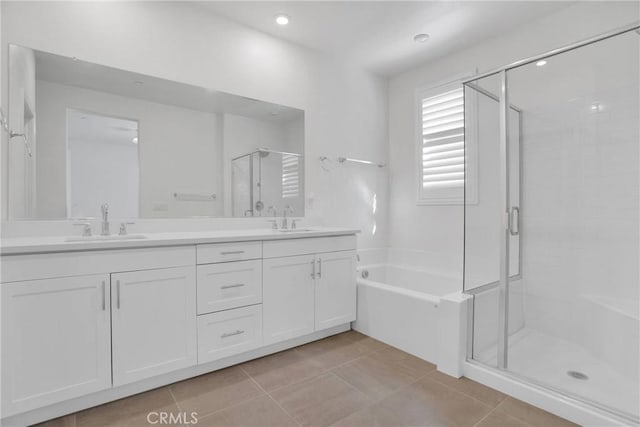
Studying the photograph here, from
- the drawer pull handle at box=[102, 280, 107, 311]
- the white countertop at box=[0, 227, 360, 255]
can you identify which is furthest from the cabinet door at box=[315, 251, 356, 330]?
the drawer pull handle at box=[102, 280, 107, 311]

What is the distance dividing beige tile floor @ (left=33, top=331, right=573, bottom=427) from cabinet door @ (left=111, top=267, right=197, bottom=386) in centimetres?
17

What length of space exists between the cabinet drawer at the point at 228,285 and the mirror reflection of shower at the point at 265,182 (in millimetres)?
690

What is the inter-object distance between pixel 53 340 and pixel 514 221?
2514 mm

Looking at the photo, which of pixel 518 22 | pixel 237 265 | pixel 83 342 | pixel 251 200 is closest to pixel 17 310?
pixel 83 342

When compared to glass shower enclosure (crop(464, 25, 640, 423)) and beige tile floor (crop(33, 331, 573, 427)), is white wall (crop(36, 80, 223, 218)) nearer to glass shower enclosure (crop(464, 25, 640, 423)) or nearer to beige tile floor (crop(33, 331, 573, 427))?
beige tile floor (crop(33, 331, 573, 427))

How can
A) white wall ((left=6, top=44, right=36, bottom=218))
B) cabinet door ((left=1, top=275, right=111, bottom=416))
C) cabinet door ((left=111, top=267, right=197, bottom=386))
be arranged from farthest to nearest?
white wall ((left=6, top=44, right=36, bottom=218))
cabinet door ((left=111, top=267, right=197, bottom=386))
cabinet door ((left=1, top=275, right=111, bottom=416))

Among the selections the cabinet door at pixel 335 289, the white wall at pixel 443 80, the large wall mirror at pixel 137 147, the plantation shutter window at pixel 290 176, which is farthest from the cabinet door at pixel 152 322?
the white wall at pixel 443 80

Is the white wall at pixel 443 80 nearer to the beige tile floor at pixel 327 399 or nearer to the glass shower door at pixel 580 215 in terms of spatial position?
the glass shower door at pixel 580 215

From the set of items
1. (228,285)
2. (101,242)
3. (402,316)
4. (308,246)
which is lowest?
(402,316)

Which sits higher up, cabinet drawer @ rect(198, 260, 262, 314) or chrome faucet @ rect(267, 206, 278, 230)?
chrome faucet @ rect(267, 206, 278, 230)

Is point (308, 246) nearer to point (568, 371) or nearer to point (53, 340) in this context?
point (53, 340)

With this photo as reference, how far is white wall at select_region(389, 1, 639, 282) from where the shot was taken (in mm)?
2344

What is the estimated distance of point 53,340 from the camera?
1.46 m
